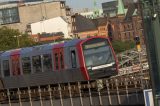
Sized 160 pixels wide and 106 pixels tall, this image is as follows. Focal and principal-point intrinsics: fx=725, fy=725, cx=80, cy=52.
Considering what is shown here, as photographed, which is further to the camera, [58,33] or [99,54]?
[58,33]

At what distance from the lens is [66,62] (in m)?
39.0

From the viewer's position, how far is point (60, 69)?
129ft

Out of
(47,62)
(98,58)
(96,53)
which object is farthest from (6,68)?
(98,58)

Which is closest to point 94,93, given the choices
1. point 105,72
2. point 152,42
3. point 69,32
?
point 105,72

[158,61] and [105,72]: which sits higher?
[158,61]

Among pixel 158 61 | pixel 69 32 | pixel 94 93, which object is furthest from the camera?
pixel 69 32

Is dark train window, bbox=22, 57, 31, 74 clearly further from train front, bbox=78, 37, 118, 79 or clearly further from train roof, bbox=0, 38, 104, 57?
train front, bbox=78, 37, 118, 79

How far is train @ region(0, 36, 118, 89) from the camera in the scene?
38.2m

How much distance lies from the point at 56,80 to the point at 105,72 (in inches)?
111

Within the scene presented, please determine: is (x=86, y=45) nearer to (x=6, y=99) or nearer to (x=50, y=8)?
(x=6, y=99)

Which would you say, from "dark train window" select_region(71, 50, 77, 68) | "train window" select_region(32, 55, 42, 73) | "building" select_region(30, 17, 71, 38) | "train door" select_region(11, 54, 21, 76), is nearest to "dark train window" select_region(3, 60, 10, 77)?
"train door" select_region(11, 54, 21, 76)

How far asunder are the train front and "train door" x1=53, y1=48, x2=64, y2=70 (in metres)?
1.53

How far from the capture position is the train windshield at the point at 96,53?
1518 inches

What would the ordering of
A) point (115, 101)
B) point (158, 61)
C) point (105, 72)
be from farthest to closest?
point (105, 72) → point (115, 101) → point (158, 61)
